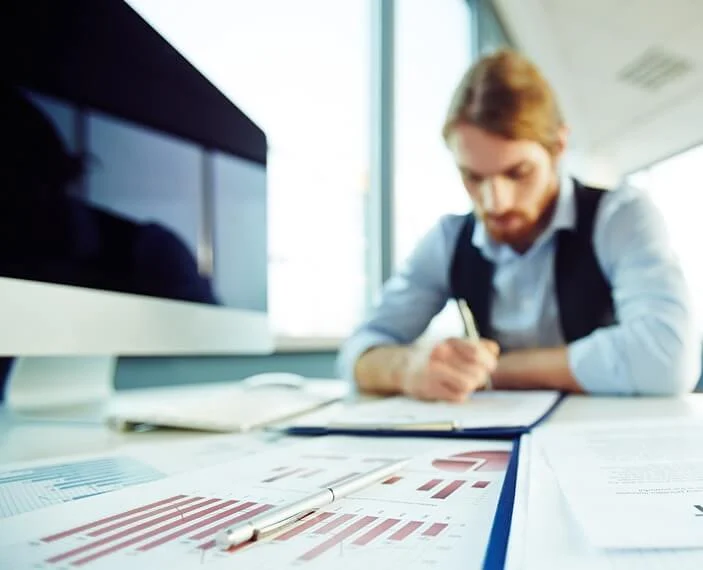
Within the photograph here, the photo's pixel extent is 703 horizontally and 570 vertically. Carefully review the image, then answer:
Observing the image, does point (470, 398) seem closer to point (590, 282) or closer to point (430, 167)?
point (590, 282)

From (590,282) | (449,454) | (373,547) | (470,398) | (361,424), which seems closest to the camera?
(373,547)

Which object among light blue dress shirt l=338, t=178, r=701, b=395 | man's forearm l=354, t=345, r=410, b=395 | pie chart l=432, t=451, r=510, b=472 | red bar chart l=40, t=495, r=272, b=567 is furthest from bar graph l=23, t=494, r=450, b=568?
light blue dress shirt l=338, t=178, r=701, b=395

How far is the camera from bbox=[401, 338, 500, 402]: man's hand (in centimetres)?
67

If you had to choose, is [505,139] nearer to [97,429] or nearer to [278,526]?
[97,429]

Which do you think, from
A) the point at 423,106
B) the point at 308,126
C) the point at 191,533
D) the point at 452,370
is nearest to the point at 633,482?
the point at 191,533

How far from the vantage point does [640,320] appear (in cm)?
83

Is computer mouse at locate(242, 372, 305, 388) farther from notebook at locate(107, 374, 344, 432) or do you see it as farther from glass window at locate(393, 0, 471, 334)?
glass window at locate(393, 0, 471, 334)

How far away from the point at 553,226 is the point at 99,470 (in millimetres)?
841

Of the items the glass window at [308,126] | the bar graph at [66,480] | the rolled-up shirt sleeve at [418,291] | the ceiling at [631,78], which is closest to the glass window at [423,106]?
the glass window at [308,126]

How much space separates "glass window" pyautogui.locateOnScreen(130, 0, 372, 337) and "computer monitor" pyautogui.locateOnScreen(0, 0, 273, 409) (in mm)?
479

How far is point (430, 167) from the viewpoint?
2.45 m

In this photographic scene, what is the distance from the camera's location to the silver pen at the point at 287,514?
0.21 m

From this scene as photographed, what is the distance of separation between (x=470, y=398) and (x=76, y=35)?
557 millimetres

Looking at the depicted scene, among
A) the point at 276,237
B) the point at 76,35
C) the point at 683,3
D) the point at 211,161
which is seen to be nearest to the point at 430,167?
the point at 276,237
